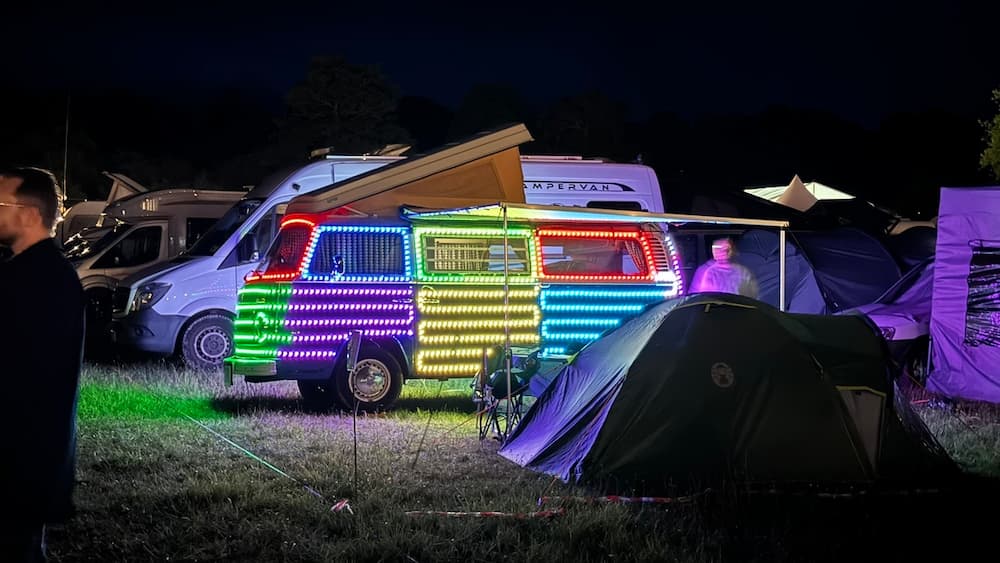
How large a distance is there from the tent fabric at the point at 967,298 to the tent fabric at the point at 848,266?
119 inches

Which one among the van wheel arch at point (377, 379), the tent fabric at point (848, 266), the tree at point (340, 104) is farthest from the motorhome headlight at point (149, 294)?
the tree at point (340, 104)

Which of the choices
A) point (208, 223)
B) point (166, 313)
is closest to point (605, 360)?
point (166, 313)

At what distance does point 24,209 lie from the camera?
3631 millimetres

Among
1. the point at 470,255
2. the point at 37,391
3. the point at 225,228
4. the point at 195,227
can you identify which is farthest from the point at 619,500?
the point at 195,227

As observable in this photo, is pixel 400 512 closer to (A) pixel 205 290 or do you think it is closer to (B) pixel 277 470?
(B) pixel 277 470

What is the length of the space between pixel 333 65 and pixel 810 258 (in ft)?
109

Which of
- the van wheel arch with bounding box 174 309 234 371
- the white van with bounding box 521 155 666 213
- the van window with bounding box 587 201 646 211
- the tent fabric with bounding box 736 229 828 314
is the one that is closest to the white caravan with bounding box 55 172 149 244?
the van wheel arch with bounding box 174 309 234 371

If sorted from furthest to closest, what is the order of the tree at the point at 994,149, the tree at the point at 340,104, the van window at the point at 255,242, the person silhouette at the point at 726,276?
the tree at the point at 340,104
the tree at the point at 994,149
the van window at the point at 255,242
the person silhouette at the point at 726,276

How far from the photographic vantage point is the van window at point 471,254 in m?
10.8

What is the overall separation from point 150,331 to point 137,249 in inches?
133

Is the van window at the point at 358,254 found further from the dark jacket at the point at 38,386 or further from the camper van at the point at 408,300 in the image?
the dark jacket at the point at 38,386

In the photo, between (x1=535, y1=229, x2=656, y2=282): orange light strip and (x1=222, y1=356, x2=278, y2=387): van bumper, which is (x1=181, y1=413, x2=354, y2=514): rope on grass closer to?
(x1=222, y1=356, x2=278, y2=387): van bumper

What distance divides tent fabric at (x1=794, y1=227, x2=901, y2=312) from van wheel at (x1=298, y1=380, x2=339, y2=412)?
7725 mm

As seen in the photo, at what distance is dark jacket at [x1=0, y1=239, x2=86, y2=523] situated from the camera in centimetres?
332
